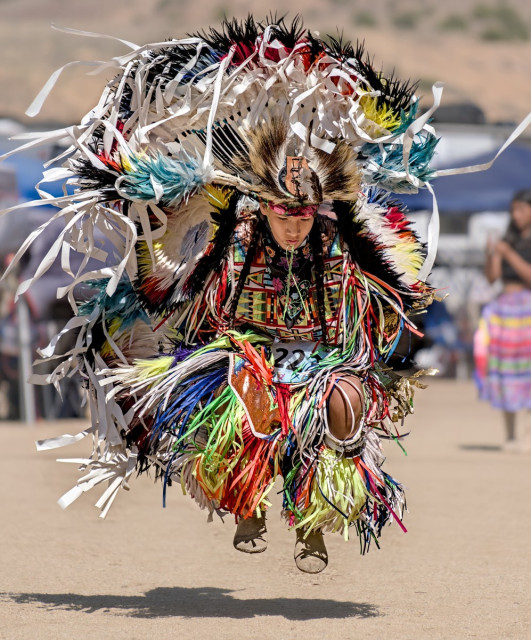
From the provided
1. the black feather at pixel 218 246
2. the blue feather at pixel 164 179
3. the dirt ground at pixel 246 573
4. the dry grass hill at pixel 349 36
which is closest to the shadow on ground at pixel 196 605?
the dirt ground at pixel 246 573

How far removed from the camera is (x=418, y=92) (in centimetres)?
4759

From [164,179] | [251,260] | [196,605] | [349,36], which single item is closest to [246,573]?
[196,605]

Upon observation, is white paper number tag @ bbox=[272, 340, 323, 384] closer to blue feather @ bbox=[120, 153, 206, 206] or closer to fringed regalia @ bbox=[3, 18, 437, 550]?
fringed regalia @ bbox=[3, 18, 437, 550]

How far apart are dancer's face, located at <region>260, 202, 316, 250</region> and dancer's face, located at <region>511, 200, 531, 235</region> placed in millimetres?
5945

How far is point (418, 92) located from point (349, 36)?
1975 cm

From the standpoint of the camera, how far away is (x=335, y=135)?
4848 millimetres

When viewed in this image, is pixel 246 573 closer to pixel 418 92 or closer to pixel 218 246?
pixel 218 246

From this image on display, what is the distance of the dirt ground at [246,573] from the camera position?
4547 mm

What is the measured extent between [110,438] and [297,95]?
146cm

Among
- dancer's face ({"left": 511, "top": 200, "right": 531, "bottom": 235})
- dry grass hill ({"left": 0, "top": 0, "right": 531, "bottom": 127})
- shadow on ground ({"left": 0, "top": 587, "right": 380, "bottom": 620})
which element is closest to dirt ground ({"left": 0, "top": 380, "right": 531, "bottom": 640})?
shadow on ground ({"left": 0, "top": 587, "right": 380, "bottom": 620})

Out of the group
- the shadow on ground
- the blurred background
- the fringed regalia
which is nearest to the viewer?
the fringed regalia

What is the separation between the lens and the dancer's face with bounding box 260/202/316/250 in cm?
473

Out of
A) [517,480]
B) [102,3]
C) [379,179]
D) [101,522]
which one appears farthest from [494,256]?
[102,3]

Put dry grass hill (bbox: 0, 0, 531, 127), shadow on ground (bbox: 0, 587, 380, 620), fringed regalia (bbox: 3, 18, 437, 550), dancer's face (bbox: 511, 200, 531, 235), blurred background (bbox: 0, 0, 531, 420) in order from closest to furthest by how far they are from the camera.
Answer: fringed regalia (bbox: 3, 18, 437, 550)
shadow on ground (bbox: 0, 587, 380, 620)
dancer's face (bbox: 511, 200, 531, 235)
blurred background (bbox: 0, 0, 531, 420)
dry grass hill (bbox: 0, 0, 531, 127)
